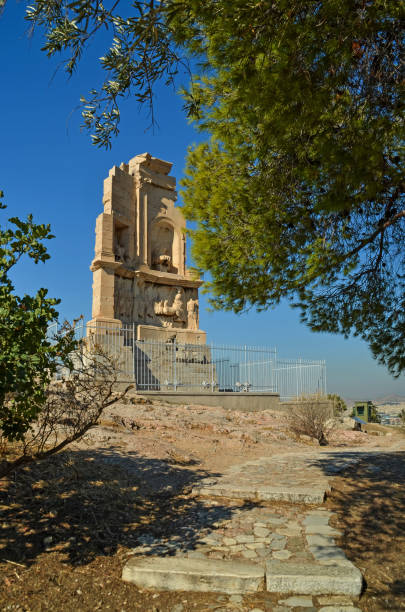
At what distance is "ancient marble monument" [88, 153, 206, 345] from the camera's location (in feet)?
55.3

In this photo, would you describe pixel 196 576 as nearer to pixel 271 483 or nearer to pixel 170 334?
pixel 271 483

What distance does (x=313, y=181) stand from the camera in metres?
5.05

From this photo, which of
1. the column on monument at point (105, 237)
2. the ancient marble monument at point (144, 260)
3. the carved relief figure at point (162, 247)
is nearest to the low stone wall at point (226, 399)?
the ancient marble monument at point (144, 260)

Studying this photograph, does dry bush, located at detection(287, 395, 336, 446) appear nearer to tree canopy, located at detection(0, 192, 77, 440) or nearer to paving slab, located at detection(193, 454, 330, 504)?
paving slab, located at detection(193, 454, 330, 504)

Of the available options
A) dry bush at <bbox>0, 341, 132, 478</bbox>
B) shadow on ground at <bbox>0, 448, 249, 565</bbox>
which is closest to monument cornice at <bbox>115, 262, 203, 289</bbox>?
shadow on ground at <bbox>0, 448, 249, 565</bbox>

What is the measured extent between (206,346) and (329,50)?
45.8ft

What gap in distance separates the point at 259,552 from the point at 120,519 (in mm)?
1475

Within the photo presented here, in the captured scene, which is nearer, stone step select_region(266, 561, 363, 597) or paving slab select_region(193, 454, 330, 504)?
stone step select_region(266, 561, 363, 597)

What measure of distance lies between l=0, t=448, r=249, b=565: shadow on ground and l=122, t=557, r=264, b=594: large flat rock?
1.34 feet

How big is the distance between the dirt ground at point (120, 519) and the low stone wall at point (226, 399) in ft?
15.0

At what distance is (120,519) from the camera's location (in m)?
4.67

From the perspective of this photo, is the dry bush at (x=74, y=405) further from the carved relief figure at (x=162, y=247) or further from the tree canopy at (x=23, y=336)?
the carved relief figure at (x=162, y=247)

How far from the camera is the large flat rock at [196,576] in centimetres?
348

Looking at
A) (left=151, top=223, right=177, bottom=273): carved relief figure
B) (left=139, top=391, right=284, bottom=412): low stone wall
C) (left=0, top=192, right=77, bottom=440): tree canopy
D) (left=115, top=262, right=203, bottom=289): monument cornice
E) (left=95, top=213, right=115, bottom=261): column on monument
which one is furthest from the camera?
(left=151, top=223, right=177, bottom=273): carved relief figure
